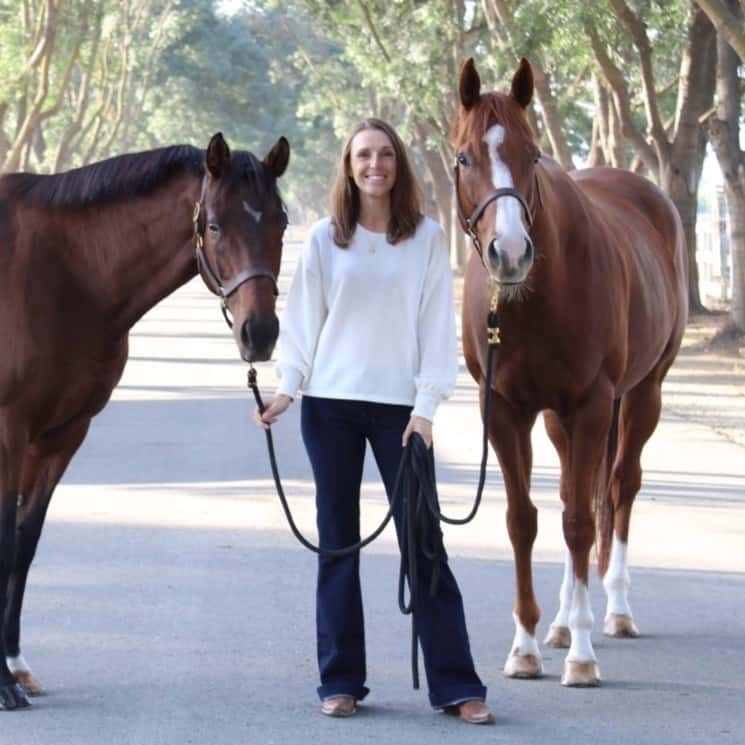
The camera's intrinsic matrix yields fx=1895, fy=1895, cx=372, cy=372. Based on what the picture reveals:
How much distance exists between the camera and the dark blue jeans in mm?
6555

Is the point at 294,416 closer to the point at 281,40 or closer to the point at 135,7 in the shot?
the point at 135,7

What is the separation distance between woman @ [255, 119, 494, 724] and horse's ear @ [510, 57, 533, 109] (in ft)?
2.31

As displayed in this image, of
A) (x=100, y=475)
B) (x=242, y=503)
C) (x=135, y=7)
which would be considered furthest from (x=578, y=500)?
(x=135, y=7)

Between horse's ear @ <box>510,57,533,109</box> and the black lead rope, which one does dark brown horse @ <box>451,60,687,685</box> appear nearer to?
horse's ear @ <box>510,57,533,109</box>

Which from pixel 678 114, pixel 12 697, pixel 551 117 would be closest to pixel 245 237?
pixel 12 697

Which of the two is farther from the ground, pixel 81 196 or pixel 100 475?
pixel 81 196

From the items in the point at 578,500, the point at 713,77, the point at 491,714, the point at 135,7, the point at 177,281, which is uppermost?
the point at 135,7

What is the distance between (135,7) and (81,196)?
2145 inches

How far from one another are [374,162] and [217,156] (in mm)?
533

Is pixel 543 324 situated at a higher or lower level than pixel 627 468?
higher

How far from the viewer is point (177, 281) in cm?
698

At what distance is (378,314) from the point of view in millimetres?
6531

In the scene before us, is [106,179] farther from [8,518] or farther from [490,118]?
[490,118]

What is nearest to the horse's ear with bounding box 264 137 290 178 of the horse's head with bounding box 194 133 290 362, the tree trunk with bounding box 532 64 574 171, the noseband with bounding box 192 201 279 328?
the horse's head with bounding box 194 133 290 362
